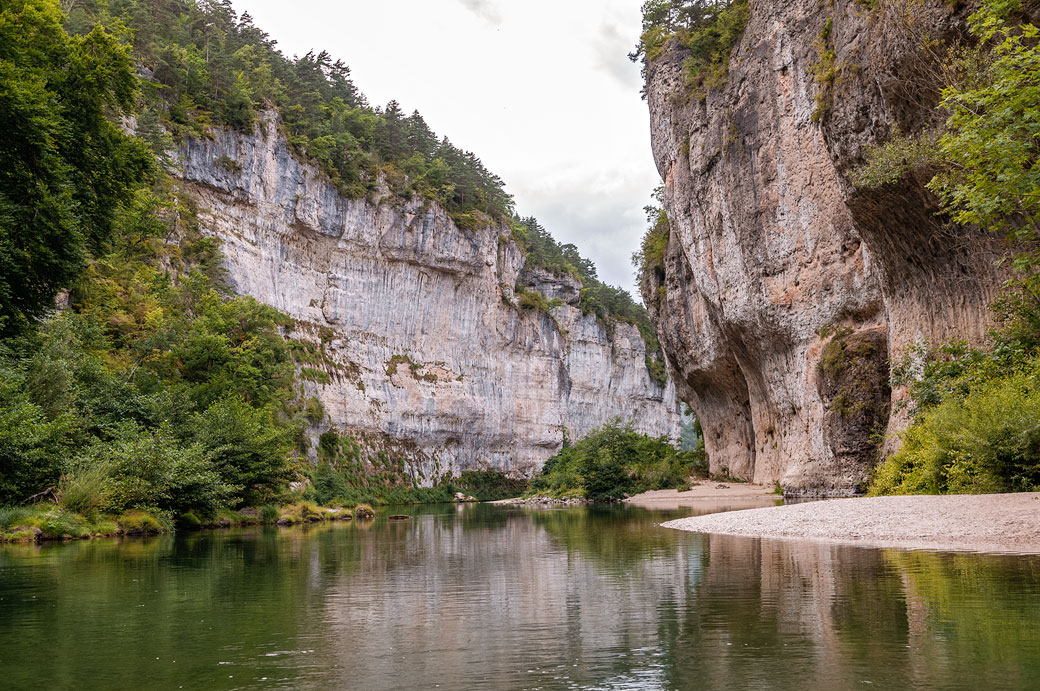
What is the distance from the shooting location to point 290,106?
6575cm

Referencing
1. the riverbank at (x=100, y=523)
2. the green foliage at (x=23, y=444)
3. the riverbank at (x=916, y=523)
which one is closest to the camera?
the riverbank at (x=916, y=523)

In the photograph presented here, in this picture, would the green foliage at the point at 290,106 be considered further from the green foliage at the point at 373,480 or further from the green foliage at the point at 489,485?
the green foliage at the point at 489,485

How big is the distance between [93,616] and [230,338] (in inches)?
1264

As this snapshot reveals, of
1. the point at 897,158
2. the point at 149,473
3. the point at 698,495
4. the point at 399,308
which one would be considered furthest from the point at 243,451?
the point at 399,308

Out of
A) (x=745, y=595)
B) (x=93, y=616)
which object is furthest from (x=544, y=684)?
(x=93, y=616)

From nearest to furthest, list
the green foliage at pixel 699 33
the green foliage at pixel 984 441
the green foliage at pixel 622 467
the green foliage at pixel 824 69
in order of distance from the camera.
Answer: the green foliage at pixel 984 441 → the green foliage at pixel 824 69 → the green foliage at pixel 699 33 → the green foliage at pixel 622 467

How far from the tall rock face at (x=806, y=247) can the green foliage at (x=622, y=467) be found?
3618mm

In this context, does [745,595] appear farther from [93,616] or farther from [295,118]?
[295,118]

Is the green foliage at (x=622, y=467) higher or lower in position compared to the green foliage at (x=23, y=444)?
lower

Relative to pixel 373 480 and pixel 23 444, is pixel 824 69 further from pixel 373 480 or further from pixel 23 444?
pixel 373 480

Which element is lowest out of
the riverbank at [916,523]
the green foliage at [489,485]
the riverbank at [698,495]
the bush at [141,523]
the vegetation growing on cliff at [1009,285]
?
the green foliage at [489,485]

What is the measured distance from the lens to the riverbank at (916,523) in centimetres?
1073

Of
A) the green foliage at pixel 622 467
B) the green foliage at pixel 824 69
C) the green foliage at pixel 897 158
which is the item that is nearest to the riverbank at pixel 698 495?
the green foliage at pixel 622 467

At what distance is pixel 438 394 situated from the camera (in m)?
72.1
